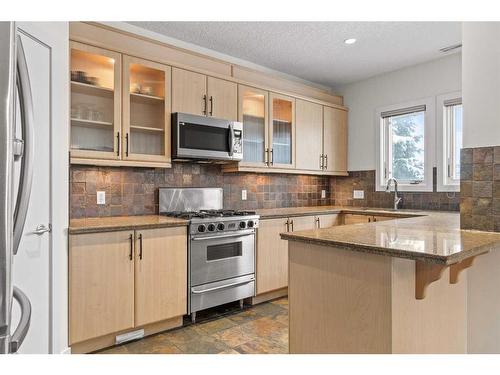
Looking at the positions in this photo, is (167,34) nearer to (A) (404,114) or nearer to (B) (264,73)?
(B) (264,73)

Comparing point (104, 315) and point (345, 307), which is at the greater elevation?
point (345, 307)

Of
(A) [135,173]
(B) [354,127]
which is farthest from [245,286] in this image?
(B) [354,127]

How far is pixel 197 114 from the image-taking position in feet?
10.2

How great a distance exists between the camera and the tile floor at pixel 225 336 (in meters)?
2.34

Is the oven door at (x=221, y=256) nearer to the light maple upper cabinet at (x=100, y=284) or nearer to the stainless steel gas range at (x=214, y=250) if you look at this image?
the stainless steel gas range at (x=214, y=250)

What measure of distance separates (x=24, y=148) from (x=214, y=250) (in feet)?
5.91

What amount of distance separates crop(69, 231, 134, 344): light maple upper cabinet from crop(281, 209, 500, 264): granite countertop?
1334 millimetres

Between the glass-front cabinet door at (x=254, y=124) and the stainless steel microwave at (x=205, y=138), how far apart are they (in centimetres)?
21

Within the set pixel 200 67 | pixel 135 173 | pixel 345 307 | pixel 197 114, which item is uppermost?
pixel 200 67

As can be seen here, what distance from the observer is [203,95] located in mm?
3158

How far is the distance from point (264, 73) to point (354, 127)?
62.7 inches

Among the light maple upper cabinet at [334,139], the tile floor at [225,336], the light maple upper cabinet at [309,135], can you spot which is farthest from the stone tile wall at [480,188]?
the light maple upper cabinet at [334,139]

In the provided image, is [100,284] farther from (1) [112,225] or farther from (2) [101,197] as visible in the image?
(2) [101,197]

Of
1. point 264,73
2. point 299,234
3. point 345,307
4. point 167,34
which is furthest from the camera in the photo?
point 264,73
